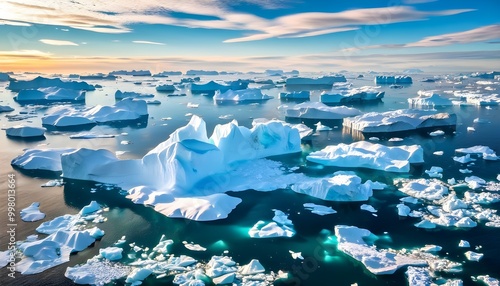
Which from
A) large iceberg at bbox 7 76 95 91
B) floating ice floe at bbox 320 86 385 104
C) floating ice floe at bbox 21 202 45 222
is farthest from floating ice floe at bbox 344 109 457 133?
large iceberg at bbox 7 76 95 91

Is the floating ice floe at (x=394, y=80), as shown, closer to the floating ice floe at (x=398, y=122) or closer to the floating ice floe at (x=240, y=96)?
the floating ice floe at (x=240, y=96)

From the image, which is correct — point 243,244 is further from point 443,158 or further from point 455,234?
point 443,158

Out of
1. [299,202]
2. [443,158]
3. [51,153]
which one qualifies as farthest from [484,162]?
[51,153]

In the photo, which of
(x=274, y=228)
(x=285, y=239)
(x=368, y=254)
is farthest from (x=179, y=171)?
(x=368, y=254)

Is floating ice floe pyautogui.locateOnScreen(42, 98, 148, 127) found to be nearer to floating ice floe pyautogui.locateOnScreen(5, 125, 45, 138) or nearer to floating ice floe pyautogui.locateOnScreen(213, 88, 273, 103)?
floating ice floe pyautogui.locateOnScreen(5, 125, 45, 138)

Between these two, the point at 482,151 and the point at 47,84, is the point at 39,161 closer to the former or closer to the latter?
the point at 482,151

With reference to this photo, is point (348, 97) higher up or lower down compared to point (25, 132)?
higher up
